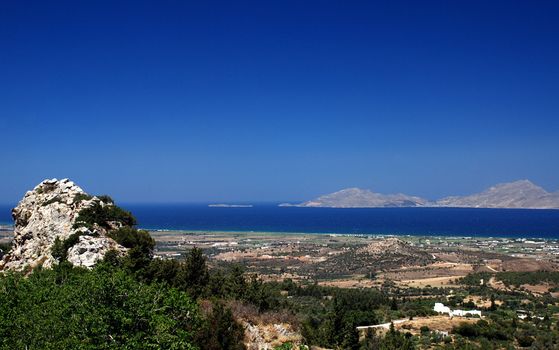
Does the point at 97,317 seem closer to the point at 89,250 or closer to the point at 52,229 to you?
the point at 89,250

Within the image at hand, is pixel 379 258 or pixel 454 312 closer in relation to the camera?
pixel 454 312

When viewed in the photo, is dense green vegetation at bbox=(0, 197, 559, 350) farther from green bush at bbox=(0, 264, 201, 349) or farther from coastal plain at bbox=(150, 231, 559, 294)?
coastal plain at bbox=(150, 231, 559, 294)

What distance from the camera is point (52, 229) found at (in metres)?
35.6

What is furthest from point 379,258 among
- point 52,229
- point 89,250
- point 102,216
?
point 89,250

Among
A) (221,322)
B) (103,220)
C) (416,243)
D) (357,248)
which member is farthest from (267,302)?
(416,243)

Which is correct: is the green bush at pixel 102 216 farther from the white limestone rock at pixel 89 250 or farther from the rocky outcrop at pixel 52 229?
the white limestone rock at pixel 89 250

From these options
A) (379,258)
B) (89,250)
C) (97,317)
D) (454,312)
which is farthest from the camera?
(379,258)

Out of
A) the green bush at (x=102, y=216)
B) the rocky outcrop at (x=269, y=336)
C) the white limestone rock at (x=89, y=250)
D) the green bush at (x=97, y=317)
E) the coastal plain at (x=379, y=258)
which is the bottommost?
the coastal plain at (x=379, y=258)

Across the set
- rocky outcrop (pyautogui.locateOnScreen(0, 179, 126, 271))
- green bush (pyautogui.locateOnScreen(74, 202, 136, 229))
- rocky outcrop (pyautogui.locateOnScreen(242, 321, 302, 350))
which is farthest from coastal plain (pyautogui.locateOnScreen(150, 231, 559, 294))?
rocky outcrop (pyautogui.locateOnScreen(242, 321, 302, 350))

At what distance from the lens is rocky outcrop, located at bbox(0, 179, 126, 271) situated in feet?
100

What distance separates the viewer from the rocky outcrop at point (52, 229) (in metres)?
30.5

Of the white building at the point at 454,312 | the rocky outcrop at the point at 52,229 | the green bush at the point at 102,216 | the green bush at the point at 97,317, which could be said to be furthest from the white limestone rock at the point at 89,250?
the white building at the point at 454,312

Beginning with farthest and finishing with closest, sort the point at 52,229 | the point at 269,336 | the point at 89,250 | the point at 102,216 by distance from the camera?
1. the point at 102,216
2. the point at 52,229
3. the point at 89,250
4. the point at 269,336

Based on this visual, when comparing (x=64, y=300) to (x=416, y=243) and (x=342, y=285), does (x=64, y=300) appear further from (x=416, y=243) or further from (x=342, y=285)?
(x=416, y=243)
